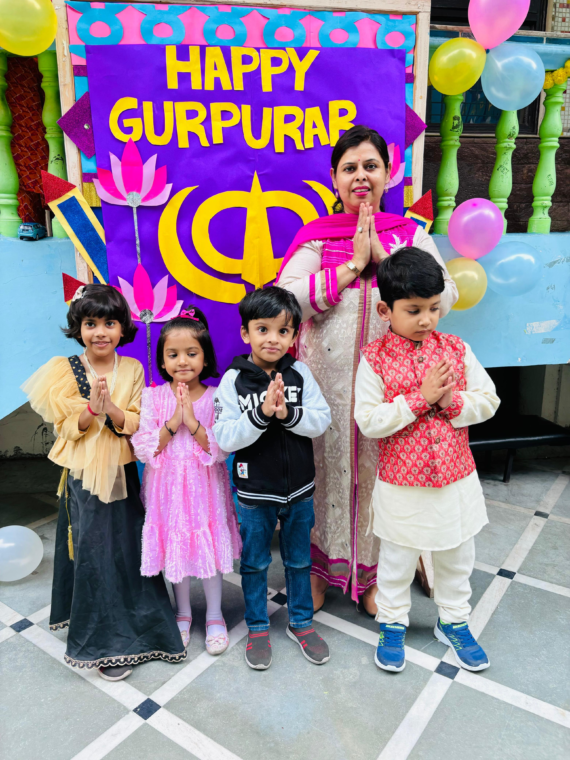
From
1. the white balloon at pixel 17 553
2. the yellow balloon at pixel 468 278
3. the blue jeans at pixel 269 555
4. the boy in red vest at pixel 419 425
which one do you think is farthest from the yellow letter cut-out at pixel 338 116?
the white balloon at pixel 17 553

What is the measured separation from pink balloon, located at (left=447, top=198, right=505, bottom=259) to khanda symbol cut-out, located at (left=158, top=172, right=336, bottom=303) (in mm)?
527

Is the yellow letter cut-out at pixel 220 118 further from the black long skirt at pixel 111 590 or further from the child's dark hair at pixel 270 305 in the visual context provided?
the black long skirt at pixel 111 590

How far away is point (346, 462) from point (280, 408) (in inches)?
17.3

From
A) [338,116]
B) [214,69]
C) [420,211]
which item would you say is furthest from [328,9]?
[420,211]

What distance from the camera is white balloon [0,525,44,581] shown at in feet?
7.07

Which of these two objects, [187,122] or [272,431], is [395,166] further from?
[272,431]

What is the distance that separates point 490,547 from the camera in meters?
2.48

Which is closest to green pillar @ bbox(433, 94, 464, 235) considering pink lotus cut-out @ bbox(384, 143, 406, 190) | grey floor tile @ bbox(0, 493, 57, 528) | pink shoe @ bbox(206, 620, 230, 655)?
pink lotus cut-out @ bbox(384, 143, 406, 190)

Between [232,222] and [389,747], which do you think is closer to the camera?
[389,747]

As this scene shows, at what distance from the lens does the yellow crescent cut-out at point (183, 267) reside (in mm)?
2049

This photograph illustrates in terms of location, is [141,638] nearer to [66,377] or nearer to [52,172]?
[66,377]

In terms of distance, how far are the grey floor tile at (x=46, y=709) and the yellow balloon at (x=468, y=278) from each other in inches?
75.1

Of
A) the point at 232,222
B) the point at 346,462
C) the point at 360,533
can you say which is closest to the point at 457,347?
the point at 346,462

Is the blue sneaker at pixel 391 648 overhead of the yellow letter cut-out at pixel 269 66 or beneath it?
beneath
